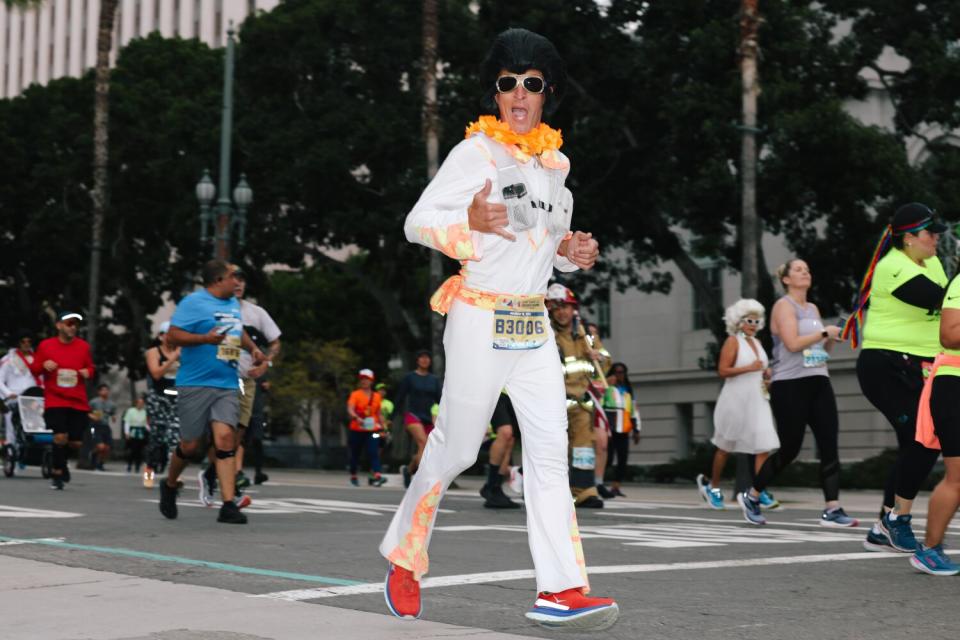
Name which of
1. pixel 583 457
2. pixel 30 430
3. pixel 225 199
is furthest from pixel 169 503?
pixel 225 199

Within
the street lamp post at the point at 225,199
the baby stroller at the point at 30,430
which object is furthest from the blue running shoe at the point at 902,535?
the street lamp post at the point at 225,199

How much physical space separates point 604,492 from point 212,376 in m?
6.85

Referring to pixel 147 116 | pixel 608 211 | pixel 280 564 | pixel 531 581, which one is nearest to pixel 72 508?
pixel 280 564

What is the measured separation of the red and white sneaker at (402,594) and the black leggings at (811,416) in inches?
246

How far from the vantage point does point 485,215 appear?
16.7 ft

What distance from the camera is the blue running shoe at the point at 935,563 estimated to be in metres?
7.11

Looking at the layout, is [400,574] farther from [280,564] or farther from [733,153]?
[733,153]

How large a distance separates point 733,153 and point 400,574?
21.6 metres

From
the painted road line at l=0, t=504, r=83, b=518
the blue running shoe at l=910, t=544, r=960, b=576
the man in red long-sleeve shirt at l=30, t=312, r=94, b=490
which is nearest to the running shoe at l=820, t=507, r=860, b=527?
the blue running shoe at l=910, t=544, r=960, b=576

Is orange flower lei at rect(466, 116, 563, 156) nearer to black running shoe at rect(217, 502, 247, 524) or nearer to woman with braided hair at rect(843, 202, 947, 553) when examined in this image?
woman with braided hair at rect(843, 202, 947, 553)

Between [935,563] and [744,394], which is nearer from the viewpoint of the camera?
[935,563]

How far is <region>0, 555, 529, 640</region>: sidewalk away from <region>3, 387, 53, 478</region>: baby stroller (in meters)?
12.3

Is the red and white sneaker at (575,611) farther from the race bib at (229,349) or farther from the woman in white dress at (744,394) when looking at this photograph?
the woman in white dress at (744,394)

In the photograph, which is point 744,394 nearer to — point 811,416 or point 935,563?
point 811,416
